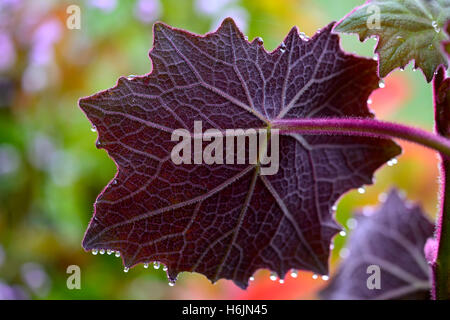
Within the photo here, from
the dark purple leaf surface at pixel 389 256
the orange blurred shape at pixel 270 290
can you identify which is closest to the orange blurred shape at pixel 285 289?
the orange blurred shape at pixel 270 290

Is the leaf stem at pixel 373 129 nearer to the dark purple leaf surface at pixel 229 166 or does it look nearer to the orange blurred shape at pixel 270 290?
the dark purple leaf surface at pixel 229 166

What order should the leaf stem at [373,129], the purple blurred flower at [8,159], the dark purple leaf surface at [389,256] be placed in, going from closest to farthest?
the leaf stem at [373,129], the dark purple leaf surface at [389,256], the purple blurred flower at [8,159]

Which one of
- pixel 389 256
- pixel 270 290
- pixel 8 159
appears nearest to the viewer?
pixel 389 256

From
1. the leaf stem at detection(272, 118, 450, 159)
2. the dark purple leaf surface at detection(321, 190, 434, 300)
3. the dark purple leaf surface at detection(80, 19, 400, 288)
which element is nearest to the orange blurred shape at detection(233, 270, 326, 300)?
the dark purple leaf surface at detection(321, 190, 434, 300)

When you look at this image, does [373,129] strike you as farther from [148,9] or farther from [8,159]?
[8,159]

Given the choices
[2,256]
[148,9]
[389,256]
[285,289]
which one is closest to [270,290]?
[285,289]

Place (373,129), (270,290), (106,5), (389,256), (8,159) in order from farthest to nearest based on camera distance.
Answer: (8,159) < (106,5) < (270,290) < (389,256) < (373,129)
